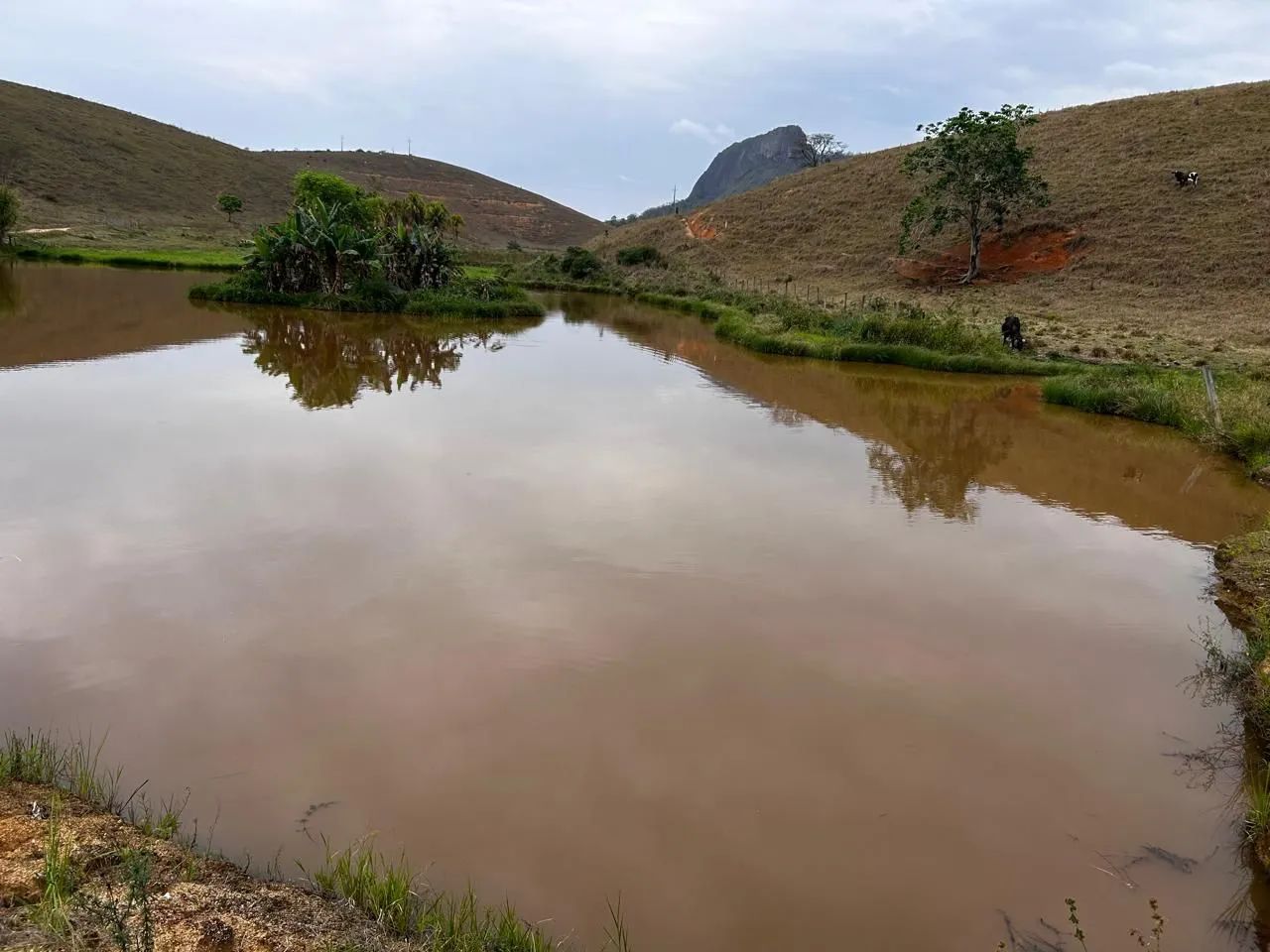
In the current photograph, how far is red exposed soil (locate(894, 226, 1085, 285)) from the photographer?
33.4 m

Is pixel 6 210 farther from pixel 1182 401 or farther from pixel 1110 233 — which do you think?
pixel 1110 233

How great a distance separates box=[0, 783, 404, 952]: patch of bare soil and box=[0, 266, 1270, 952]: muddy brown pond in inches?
16.1

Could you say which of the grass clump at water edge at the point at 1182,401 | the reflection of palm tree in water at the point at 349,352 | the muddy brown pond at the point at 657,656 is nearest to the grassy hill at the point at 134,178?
the reflection of palm tree in water at the point at 349,352

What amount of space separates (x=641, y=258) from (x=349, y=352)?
33312mm

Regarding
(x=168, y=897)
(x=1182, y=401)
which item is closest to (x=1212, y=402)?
(x=1182, y=401)

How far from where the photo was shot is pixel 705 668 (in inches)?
226

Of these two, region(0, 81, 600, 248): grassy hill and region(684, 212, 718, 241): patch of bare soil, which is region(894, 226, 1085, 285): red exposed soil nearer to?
region(684, 212, 718, 241): patch of bare soil

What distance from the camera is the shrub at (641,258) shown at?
49500 mm

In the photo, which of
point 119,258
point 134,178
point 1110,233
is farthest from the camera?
point 134,178

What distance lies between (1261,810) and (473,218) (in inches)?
3777

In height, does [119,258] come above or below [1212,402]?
above

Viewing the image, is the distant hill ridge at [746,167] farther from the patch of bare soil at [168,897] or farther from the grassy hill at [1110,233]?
the patch of bare soil at [168,897]

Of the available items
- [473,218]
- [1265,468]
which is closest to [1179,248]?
[1265,468]

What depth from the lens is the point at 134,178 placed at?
194 ft
